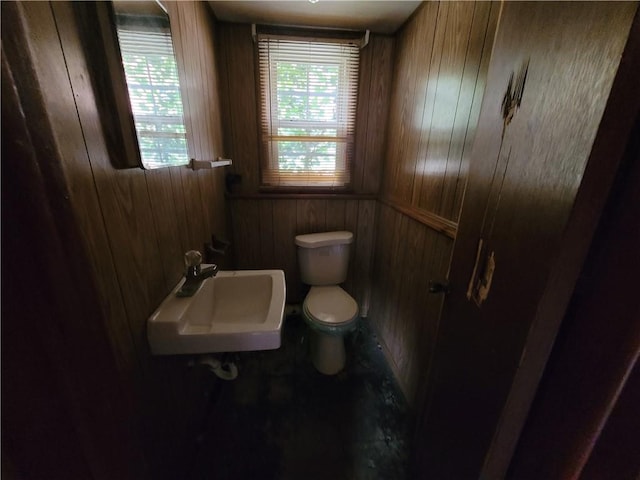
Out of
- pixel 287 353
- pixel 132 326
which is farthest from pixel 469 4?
pixel 287 353

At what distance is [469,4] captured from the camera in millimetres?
991

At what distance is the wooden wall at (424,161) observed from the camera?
3.32 feet

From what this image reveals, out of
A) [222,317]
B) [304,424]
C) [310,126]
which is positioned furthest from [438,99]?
[304,424]

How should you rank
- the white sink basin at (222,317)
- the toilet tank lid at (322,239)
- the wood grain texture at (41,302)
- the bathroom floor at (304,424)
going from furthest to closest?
the toilet tank lid at (322,239)
the bathroom floor at (304,424)
the white sink basin at (222,317)
the wood grain texture at (41,302)

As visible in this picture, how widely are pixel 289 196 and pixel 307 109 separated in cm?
63

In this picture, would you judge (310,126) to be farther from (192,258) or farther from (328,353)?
(328,353)

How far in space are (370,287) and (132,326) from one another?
1.79 metres

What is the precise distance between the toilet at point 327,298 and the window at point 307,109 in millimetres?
460

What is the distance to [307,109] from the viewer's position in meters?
1.77

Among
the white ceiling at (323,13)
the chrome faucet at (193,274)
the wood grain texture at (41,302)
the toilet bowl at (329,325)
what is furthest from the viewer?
the toilet bowl at (329,325)

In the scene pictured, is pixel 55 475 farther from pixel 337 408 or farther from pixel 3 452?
pixel 337 408

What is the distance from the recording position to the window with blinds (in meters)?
0.67

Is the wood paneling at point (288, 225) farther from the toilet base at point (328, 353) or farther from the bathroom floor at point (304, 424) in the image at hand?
the bathroom floor at point (304, 424)

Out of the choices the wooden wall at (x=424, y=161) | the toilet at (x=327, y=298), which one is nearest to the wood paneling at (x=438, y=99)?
the wooden wall at (x=424, y=161)
